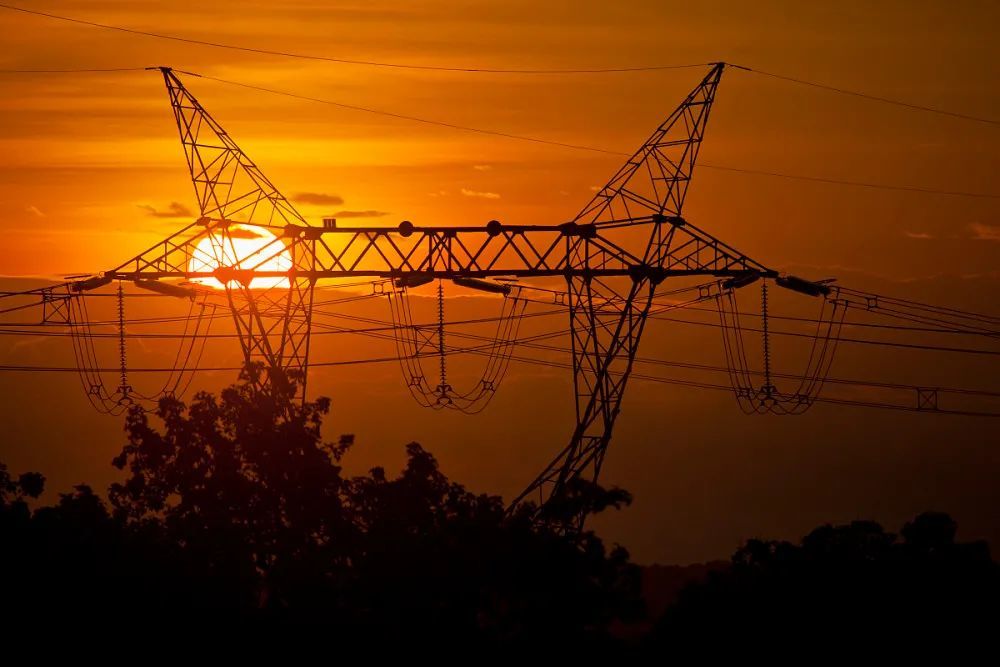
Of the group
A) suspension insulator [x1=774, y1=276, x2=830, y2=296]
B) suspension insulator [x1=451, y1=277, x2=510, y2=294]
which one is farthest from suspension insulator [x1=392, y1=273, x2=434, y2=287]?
suspension insulator [x1=774, y1=276, x2=830, y2=296]

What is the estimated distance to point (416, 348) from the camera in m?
66.9

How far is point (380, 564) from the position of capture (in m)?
52.8

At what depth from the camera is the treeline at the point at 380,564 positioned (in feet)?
161

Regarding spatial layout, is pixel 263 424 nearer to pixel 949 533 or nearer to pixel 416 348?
pixel 416 348

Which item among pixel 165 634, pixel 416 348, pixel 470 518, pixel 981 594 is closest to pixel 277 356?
pixel 416 348

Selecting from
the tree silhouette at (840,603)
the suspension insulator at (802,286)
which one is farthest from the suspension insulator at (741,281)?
the tree silhouette at (840,603)

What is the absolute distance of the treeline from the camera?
49.1 meters

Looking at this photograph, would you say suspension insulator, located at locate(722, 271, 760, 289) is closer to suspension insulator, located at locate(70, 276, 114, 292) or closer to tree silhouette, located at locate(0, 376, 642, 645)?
tree silhouette, located at locate(0, 376, 642, 645)

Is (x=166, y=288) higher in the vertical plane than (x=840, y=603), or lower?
higher

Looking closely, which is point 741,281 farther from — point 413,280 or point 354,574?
point 354,574

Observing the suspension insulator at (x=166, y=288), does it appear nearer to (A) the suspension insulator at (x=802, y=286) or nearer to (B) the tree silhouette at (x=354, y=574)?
(B) the tree silhouette at (x=354, y=574)

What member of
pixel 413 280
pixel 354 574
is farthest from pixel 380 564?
pixel 413 280

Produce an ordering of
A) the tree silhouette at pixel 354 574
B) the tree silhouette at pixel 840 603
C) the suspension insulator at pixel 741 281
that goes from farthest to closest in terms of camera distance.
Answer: the suspension insulator at pixel 741 281 < the tree silhouette at pixel 840 603 < the tree silhouette at pixel 354 574

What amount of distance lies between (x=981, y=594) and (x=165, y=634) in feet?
114
